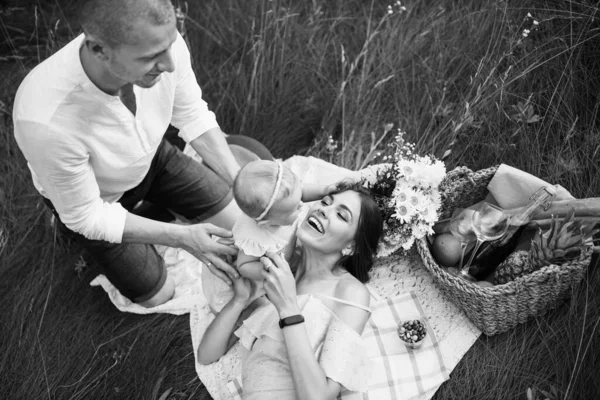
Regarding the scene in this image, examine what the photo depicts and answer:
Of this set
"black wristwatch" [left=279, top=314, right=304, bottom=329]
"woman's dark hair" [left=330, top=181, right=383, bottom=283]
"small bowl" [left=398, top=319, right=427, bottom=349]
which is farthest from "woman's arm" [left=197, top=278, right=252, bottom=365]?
"small bowl" [left=398, top=319, right=427, bottom=349]

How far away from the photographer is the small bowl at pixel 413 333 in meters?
3.49

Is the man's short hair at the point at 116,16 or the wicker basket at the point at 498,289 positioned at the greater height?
the man's short hair at the point at 116,16

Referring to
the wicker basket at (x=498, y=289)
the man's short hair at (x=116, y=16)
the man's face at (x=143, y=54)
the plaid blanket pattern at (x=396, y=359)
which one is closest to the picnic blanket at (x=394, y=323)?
the plaid blanket pattern at (x=396, y=359)

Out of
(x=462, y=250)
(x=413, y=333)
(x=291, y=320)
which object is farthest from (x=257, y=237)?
(x=462, y=250)

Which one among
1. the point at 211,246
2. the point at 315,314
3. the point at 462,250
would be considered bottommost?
the point at 315,314

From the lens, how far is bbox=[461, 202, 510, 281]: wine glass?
11.1ft

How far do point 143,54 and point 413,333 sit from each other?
217 cm

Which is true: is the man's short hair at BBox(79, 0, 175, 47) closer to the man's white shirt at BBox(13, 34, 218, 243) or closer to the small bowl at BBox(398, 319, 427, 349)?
the man's white shirt at BBox(13, 34, 218, 243)

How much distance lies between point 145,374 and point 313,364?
1.26 m

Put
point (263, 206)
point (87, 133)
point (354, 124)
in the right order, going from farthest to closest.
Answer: point (354, 124)
point (87, 133)
point (263, 206)

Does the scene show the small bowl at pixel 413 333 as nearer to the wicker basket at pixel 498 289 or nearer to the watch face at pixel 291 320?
the wicker basket at pixel 498 289

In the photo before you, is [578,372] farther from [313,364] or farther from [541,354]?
[313,364]

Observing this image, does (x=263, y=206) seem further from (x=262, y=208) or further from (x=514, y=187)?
(x=514, y=187)

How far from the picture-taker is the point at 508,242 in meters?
3.53
